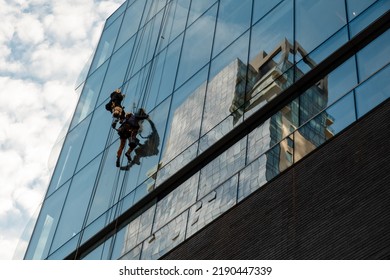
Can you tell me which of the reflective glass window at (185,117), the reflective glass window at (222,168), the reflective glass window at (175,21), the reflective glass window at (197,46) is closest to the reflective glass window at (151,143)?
the reflective glass window at (185,117)

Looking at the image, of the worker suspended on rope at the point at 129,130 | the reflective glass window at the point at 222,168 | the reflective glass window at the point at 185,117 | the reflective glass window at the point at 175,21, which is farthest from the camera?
the reflective glass window at the point at 175,21

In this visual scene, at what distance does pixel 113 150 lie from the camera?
23.1 meters

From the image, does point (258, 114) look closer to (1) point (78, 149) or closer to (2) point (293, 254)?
(2) point (293, 254)

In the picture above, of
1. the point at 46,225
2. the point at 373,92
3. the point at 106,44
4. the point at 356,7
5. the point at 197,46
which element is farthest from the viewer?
the point at 106,44

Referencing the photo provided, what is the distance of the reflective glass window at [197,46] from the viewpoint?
854 inches

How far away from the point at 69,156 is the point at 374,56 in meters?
13.1

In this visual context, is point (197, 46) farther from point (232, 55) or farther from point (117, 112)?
point (117, 112)

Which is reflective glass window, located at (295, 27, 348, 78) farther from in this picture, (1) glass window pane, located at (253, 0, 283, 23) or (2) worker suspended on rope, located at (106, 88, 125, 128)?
(2) worker suspended on rope, located at (106, 88, 125, 128)

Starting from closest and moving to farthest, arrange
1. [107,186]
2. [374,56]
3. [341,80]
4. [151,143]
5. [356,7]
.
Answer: [374,56], [341,80], [356,7], [151,143], [107,186]

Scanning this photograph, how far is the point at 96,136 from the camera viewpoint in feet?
81.5

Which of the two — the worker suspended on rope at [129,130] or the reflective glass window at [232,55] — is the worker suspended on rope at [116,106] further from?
the reflective glass window at [232,55]

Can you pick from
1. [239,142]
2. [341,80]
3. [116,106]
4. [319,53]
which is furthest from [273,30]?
[116,106]

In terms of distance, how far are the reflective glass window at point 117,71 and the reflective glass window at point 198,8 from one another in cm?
333

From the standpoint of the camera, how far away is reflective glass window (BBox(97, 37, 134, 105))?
2601cm
